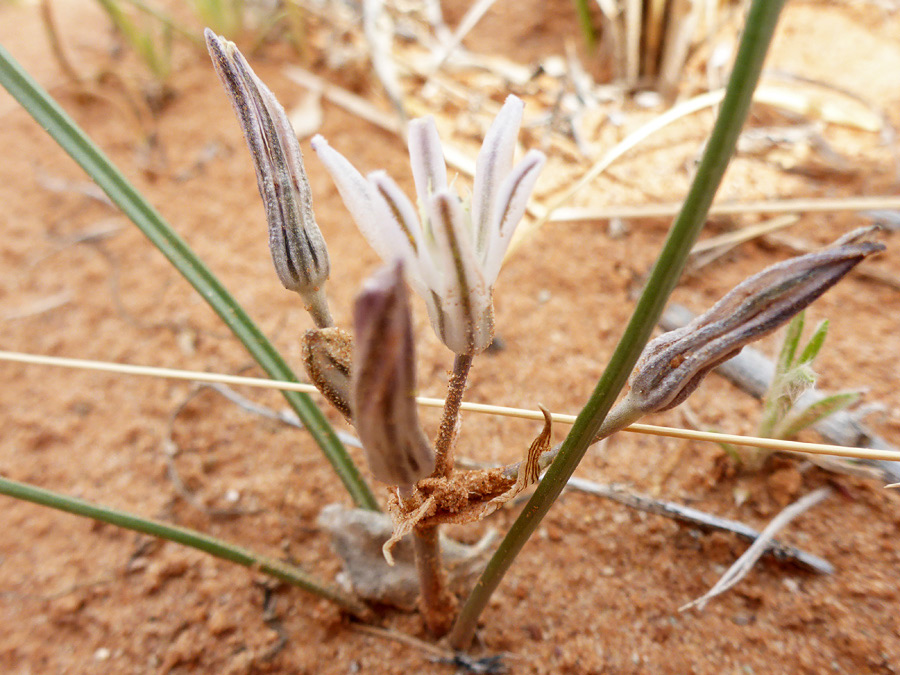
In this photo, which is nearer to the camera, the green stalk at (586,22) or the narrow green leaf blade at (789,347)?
the narrow green leaf blade at (789,347)

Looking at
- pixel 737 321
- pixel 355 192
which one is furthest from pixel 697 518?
pixel 355 192

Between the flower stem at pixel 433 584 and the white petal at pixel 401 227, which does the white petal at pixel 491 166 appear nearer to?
the white petal at pixel 401 227

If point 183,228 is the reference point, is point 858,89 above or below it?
above

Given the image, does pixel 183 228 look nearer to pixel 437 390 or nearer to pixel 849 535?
pixel 437 390

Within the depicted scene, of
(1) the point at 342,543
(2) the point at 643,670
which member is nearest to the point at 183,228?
Result: (1) the point at 342,543

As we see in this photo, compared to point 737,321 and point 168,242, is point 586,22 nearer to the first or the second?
point 168,242

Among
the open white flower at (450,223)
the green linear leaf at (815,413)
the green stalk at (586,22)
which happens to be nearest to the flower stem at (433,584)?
the open white flower at (450,223)

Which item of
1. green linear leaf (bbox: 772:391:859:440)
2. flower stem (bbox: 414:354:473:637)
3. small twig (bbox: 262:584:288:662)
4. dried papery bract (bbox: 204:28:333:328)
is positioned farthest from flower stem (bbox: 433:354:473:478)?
green linear leaf (bbox: 772:391:859:440)

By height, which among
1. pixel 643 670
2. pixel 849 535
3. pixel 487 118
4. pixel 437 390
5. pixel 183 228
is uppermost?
pixel 487 118
